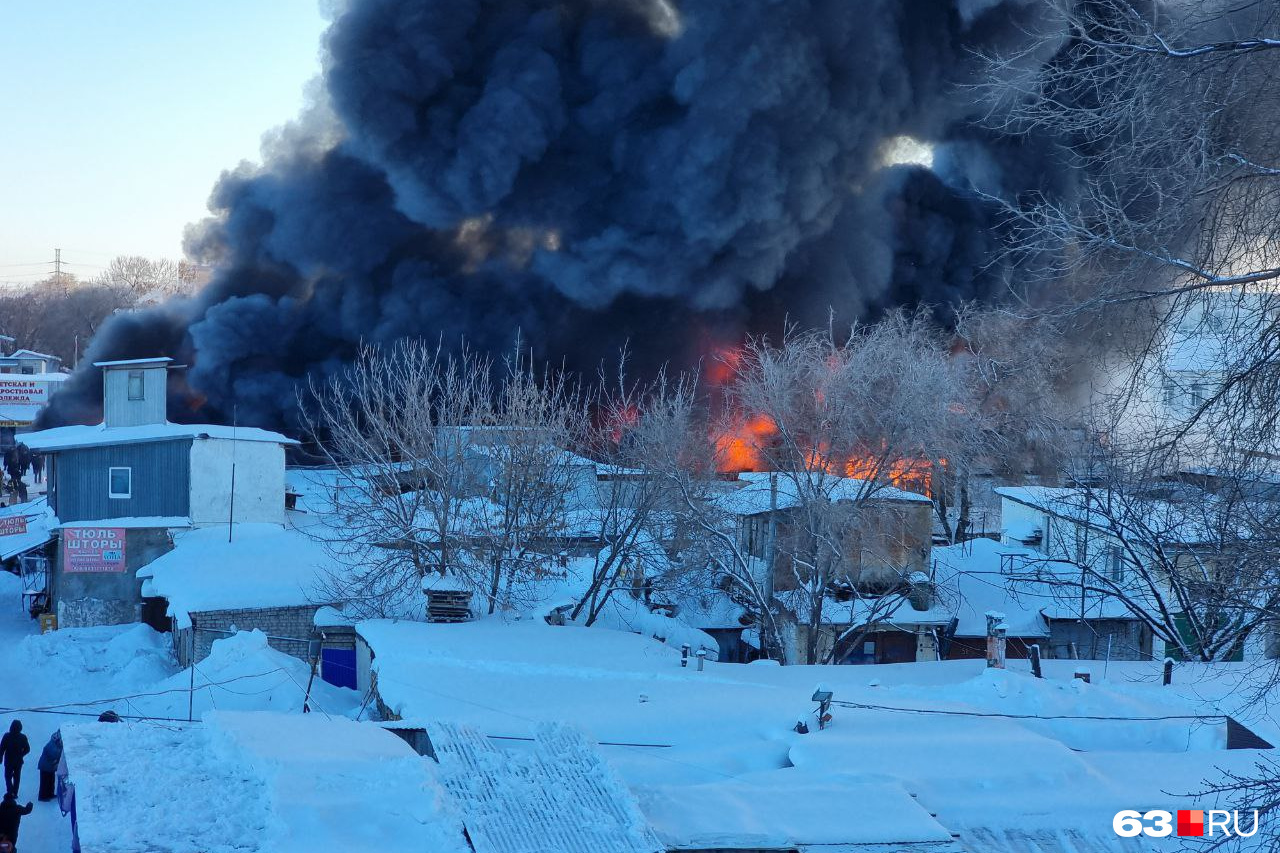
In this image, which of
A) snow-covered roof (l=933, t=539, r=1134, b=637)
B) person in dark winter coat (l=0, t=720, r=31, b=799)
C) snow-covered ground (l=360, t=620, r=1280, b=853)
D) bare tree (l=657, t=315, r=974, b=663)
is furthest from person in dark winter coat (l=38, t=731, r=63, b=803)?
snow-covered roof (l=933, t=539, r=1134, b=637)

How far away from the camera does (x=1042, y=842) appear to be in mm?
6840

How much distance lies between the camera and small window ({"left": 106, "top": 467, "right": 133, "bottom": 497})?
19406 mm

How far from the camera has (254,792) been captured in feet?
20.0

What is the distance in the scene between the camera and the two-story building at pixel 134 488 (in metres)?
18.8

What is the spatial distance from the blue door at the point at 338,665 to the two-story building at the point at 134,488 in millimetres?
5297

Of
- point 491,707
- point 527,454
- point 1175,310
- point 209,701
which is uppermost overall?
point 1175,310

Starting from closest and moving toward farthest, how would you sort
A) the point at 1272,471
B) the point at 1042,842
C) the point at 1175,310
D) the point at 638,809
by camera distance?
the point at 1175,310
the point at 1272,471
the point at 638,809
the point at 1042,842

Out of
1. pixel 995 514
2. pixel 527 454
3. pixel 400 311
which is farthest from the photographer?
pixel 400 311

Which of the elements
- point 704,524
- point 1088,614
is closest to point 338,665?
point 704,524

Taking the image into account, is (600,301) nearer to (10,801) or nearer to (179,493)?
(179,493)

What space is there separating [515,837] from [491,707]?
3932 mm

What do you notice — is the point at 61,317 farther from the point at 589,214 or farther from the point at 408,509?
the point at 408,509

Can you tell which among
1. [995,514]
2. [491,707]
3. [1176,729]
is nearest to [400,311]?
[995,514]

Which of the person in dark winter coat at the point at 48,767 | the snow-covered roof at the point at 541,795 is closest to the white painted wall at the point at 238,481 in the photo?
the person in dark winter coat at the point at 48,767
